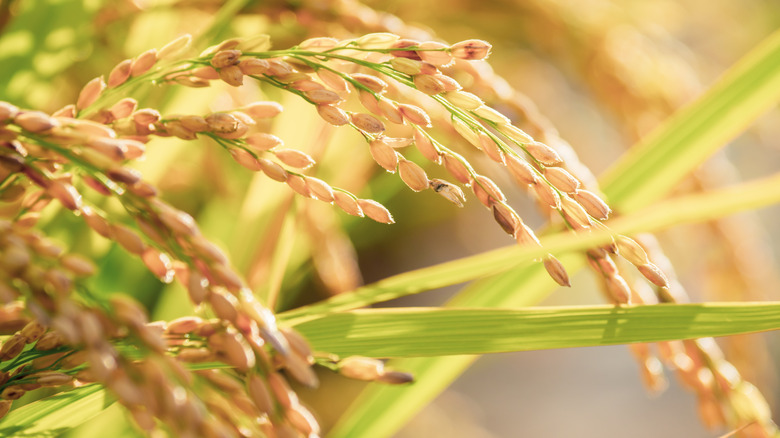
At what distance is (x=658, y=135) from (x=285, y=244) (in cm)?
34

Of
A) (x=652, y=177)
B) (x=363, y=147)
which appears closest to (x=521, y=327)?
(x=652, y=177)

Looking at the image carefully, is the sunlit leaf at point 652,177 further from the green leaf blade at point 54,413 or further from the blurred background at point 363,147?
the green leaf blade at point 54,413

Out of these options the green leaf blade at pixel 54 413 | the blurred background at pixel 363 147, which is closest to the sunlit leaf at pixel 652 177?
the blurred background at pixel 363 147

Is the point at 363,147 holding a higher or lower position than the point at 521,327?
lower

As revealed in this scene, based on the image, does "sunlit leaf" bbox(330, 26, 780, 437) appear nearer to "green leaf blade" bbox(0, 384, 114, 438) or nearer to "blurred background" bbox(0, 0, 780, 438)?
"blurred background" bbox(0, 0, 780, 438)

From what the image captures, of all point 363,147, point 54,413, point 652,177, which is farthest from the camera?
point 363,147

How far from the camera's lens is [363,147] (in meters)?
0.90

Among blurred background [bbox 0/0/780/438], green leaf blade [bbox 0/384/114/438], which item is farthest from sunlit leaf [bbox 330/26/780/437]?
green leaf blade [bbox 0/384/114/438]

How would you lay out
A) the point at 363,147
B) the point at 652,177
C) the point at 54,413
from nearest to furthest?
the point at 54,413
the point at 652,177
the point at 363,147

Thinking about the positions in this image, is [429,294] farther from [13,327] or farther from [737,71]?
[13,327]

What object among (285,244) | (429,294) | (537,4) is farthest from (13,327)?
A: (429,294)

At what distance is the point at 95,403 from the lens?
0.33 m

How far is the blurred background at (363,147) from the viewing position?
1.69 feet

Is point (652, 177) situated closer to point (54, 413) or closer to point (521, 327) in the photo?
point (521, 327)
